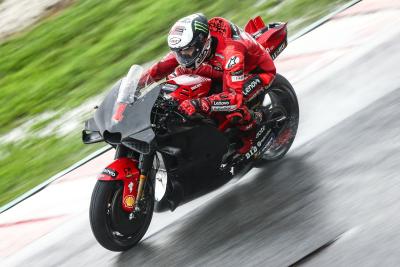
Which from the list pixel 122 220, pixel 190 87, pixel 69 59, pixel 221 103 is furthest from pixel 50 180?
pixel 69 59

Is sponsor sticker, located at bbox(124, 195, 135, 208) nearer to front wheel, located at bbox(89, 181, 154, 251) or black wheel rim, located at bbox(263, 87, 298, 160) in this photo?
front wheel, located at bbox(89, 181, 154, 251)

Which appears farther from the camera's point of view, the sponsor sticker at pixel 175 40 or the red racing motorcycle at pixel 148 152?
the sponsor sticker at pixel 175 40

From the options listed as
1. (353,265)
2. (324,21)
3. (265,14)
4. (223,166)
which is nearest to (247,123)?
(223,166)

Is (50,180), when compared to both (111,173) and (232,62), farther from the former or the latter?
(232,62)

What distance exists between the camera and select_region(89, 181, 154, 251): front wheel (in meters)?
6.61

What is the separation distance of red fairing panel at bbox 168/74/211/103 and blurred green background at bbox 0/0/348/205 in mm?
3740

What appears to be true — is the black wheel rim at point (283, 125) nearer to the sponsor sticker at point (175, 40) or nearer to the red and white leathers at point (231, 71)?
the red and white leathers at point (231, 71)

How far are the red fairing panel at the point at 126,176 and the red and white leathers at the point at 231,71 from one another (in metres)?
0.70

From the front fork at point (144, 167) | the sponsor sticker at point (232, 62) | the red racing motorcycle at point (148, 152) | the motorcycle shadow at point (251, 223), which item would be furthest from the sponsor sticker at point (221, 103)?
the motorcycle shadow at point (251, 223)

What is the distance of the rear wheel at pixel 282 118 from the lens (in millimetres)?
7902

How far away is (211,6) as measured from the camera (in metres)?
14.0

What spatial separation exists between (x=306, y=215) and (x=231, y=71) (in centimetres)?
145

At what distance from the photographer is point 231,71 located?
695cm

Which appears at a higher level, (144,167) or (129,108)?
(129,108)
